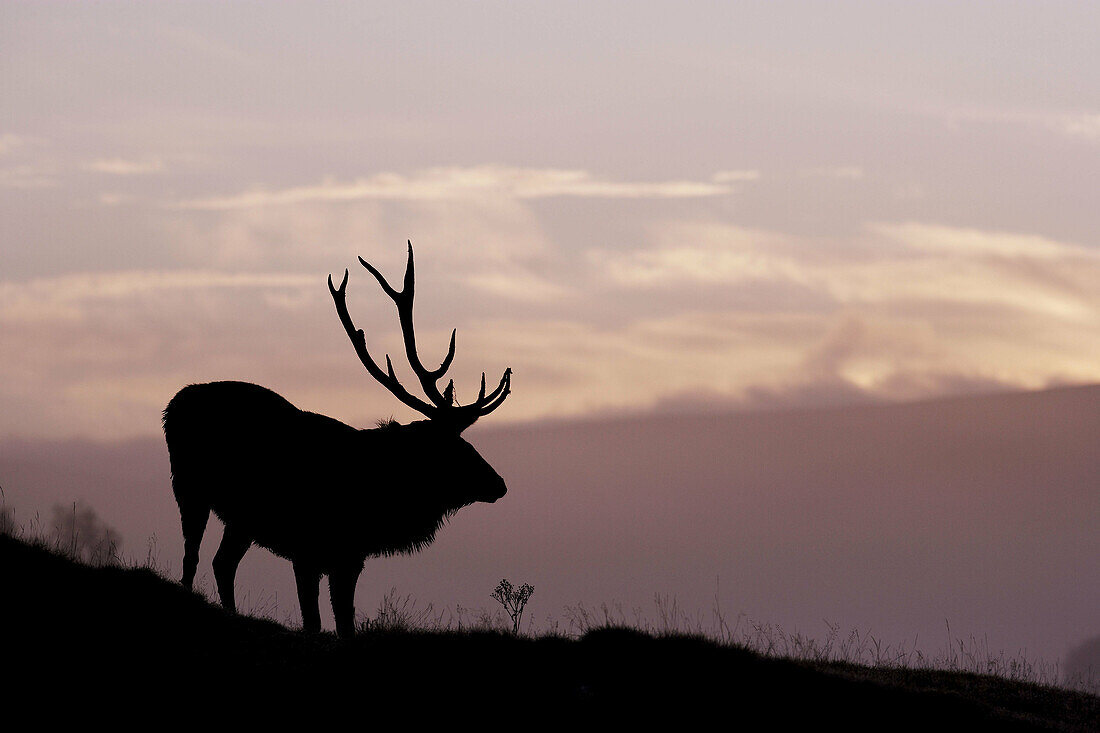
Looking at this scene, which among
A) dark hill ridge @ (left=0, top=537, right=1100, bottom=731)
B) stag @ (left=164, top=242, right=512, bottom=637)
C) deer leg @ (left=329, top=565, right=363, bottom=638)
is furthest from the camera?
stag @ (left=164, top=242, right=512, bottom=637)

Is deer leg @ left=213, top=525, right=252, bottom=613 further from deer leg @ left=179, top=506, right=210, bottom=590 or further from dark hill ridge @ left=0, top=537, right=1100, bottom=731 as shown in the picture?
dark hill ridge @ left=0, top=537, right=1100, bottom=731

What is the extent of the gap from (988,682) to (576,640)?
192 inches

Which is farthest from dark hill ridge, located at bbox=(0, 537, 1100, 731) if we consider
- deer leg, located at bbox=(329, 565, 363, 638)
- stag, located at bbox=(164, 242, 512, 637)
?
stag, located at bbox=(164, 242, 512, 637)

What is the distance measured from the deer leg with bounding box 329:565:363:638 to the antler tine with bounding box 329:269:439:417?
6.10 feet

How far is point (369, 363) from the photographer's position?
14.7 metres

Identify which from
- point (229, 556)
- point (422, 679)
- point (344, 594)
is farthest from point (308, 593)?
point (422, 679)

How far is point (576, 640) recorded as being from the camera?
991 cm

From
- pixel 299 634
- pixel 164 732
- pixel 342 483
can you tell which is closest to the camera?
pixel 164 732

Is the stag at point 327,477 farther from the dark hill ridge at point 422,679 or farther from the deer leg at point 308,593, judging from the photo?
the dark hill ridge at point 422,679

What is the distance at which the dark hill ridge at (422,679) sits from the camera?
29.6ft

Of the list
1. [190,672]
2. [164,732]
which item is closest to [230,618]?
[190,672]

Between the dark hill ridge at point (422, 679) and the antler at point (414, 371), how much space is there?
3.92m

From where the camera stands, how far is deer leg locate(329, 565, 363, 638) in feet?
43.5

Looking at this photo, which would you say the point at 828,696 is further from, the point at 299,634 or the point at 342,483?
the point at 342,483
